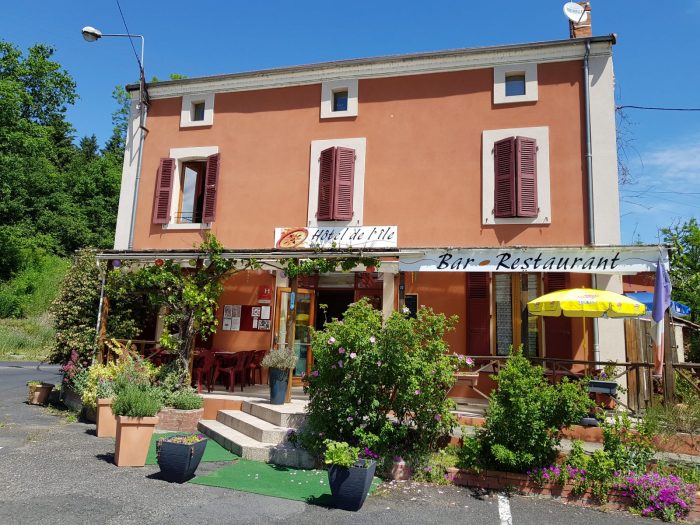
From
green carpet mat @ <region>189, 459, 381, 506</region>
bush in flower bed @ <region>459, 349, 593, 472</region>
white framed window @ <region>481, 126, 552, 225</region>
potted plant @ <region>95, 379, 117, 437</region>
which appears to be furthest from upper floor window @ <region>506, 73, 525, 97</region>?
potted plant @ <region>95, 379, 117, 437</region>

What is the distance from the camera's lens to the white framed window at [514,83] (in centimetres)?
996

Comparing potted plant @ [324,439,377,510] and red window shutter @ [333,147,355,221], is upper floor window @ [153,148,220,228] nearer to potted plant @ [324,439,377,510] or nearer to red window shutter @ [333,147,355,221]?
red window shutter @ [333,147,355,221]

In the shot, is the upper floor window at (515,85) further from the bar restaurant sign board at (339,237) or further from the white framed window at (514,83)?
the bar restaurant sign board at (339,237)

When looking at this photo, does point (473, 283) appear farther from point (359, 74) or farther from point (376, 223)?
point (359, 74)

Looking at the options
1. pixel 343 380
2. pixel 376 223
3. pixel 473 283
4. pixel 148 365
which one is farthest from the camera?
pixel 376 223

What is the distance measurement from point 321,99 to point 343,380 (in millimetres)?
7120

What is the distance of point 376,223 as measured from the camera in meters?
10.4

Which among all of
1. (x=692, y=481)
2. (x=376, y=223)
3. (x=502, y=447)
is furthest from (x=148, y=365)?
(x=692, y=481)

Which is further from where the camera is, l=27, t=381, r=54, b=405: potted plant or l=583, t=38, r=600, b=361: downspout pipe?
l=27, t=381, r=54, b=405: potted plant

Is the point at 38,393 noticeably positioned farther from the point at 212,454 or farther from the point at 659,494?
the point at 659,494

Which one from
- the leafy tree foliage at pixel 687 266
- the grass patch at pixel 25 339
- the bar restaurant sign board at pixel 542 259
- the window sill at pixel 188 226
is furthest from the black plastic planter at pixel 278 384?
the grass patch at pixel 25 339

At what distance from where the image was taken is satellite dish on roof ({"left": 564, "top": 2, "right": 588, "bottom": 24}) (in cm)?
1048

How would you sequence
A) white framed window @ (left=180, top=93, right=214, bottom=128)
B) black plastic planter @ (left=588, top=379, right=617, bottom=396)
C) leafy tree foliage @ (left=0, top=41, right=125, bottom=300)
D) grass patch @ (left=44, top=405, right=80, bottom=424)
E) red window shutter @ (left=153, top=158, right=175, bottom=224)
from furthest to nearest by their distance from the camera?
leafy tree foliage @ (left=0, top=41, right=125, bottom=300)
white framed window @ (left=180, top=93, right=214, bottom=128)
red window shutter @ (left=153, top=158, right=175, bottom=224)
grass patch @ (left=44, top=405, right=80, bottom=424)
black plastic planter @ (left=588, top=379, right=617, bottom=396)

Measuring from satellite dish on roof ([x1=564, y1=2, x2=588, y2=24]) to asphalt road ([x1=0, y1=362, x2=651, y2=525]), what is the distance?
9594 millimetres
